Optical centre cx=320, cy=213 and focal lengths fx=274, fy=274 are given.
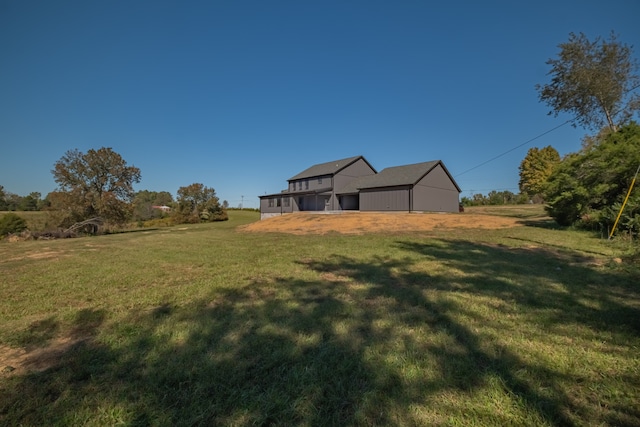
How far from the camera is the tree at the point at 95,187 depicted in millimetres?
20969

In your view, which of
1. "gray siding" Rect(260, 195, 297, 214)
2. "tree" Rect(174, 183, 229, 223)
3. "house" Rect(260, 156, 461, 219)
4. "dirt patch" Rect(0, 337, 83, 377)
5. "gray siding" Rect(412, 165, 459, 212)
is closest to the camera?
"dirt patch" Rect(0, 337, 83, 377)

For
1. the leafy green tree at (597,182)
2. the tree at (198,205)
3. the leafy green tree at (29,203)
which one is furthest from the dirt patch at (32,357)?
the leafy green tree at (29,203)

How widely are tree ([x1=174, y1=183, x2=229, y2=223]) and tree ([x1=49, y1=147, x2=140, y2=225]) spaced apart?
20317 millimetres

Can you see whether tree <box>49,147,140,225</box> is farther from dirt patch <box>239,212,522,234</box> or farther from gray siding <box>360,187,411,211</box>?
gray siding <box>360,187,411,211</box>

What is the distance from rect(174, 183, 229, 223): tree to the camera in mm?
44438

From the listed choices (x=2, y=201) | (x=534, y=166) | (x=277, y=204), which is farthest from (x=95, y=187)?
(x=534, y=166)

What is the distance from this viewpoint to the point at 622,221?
9734 millimetres

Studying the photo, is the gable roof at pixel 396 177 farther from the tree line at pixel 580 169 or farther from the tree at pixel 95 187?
the tree at pixel 95 187

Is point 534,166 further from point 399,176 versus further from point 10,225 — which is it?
point 10,225

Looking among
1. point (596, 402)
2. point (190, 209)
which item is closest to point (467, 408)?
point (596, 402)

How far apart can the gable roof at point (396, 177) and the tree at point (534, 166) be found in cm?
2651

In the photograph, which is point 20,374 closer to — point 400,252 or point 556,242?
point 400,252

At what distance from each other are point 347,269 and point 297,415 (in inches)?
162

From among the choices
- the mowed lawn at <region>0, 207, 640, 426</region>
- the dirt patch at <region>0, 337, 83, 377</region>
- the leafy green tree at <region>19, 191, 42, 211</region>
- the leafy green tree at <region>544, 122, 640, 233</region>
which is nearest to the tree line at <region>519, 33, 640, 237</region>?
the leafy green tree at <region>544, 122, 640, 233</region>
